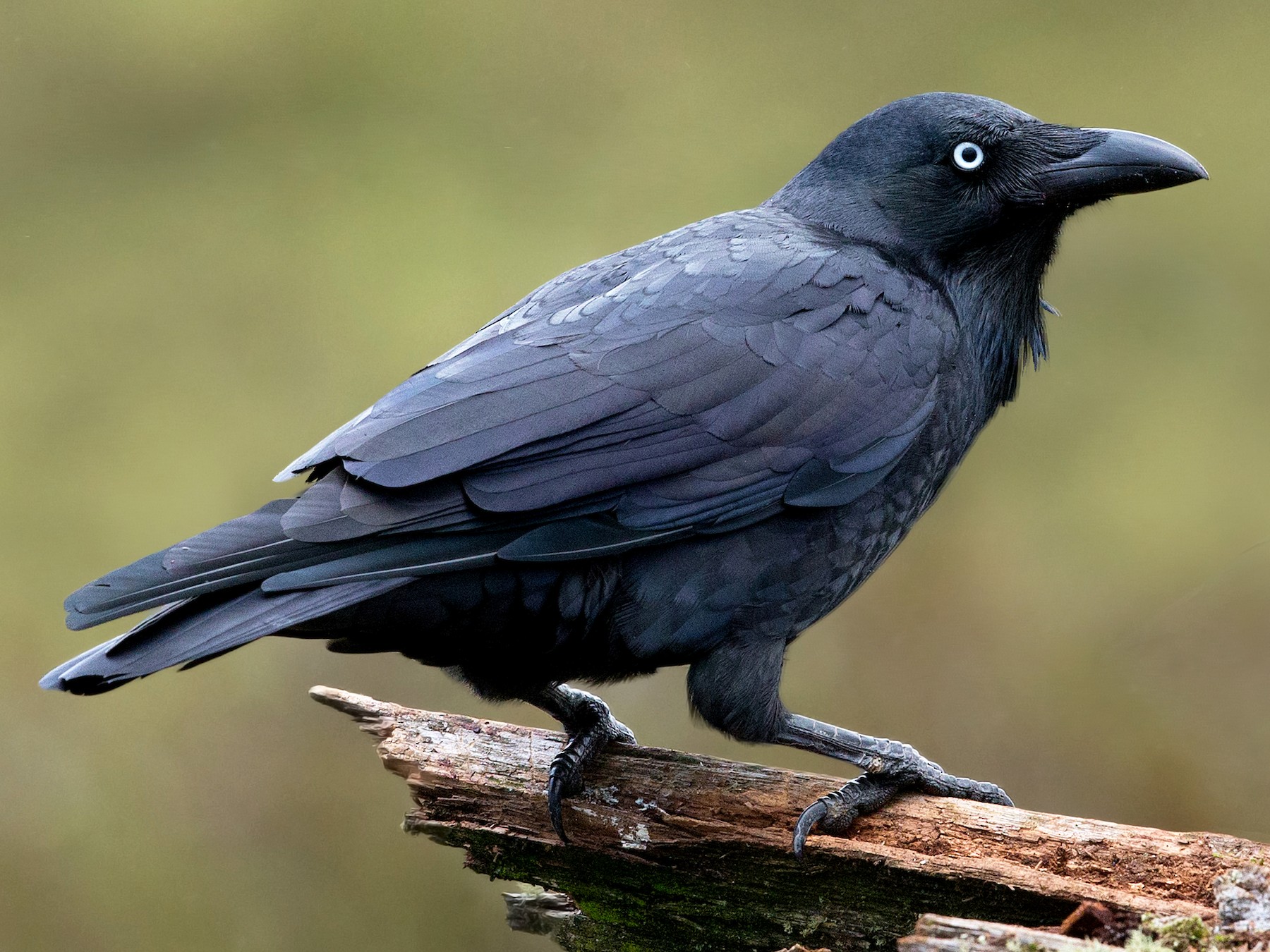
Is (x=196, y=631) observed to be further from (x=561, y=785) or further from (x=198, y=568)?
(x=561, y=785)

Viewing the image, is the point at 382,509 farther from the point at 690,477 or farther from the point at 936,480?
the point at 936,480

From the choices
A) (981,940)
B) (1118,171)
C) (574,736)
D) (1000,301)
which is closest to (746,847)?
(574,736)

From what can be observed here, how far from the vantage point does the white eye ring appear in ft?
12.5

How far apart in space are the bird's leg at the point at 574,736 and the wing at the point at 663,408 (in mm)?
855

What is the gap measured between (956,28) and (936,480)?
4.09 m

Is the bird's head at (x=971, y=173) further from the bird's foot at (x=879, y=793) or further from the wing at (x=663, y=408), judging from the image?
the bird's foot at (x=879, y=793)

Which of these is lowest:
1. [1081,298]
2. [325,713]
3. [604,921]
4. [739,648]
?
[604,921]

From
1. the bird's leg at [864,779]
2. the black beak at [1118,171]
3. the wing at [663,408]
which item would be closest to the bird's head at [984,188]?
the black beak at [1118,171]

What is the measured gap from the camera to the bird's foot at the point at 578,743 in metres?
3.74

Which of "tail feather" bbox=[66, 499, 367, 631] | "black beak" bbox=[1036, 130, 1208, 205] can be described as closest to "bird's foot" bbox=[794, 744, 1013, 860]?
"tail feather" bbox=[66, 499, 367, 631]

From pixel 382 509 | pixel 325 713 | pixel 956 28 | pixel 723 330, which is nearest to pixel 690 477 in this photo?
pixel 723 330

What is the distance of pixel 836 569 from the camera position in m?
3.55

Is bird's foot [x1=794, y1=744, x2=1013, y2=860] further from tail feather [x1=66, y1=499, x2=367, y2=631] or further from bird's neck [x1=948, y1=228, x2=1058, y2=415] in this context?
tail feather [x1=66, y1=499, x2=367, y2=631]

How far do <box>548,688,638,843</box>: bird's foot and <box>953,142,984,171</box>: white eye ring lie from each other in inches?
79.5
